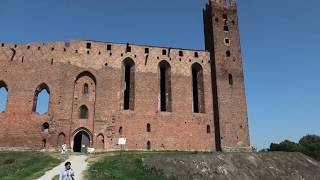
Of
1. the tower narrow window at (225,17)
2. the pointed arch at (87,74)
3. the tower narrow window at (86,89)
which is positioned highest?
the tower narrow window at (225,17)

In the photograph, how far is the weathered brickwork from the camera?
102 ft

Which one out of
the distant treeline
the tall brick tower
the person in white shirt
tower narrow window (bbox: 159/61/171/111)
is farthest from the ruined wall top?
the distant treeline

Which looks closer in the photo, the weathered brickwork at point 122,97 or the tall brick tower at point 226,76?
the weathered brickwork at point 122,97

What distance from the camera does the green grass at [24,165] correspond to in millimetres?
17247

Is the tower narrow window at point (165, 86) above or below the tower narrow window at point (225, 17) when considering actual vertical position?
below

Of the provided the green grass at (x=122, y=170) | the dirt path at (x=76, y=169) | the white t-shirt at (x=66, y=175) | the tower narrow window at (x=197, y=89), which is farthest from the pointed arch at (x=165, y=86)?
the white t-shirt at (x=66, y=175)

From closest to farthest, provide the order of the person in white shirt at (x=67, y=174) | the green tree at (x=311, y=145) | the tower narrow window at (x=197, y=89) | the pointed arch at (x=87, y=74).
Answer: the person in white shirt at (x=67, y=174) < the pointed arch at (x=87, y=74) < the tower narrow window at (x=197, y=89) < the green tree at (x=311, y=145)

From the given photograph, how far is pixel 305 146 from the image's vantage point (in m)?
72.9

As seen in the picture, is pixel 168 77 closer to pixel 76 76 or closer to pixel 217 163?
pixel 76 76

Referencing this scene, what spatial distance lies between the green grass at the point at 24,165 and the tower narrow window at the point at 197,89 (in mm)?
15931

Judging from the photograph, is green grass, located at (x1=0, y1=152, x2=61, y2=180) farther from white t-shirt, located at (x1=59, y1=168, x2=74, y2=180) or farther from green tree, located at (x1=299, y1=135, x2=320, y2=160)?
green tree, located at (x1=299, y1=135, x2=320, y2=160)

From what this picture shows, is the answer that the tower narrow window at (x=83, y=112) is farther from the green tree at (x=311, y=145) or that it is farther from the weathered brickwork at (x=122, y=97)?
the green tree at (x=311, y=145)

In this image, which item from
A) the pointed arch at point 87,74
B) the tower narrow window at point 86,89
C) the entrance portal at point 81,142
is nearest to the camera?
the entrance portal at point 81,142

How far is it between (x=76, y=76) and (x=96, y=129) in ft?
17.3
